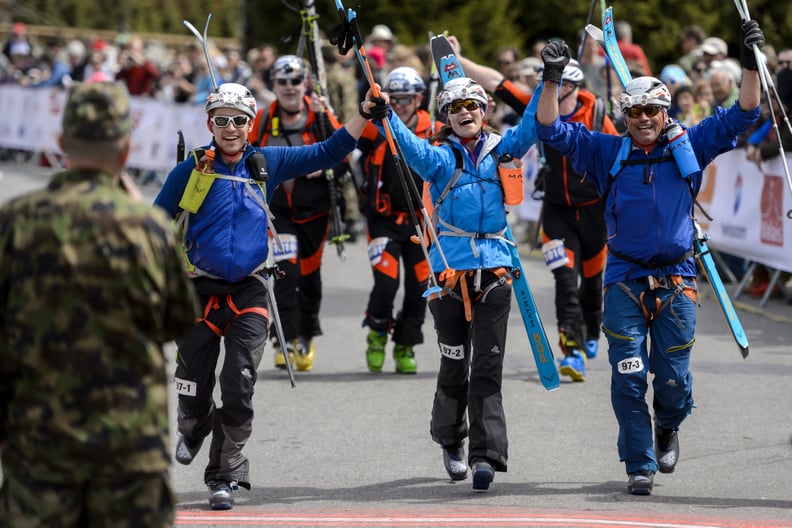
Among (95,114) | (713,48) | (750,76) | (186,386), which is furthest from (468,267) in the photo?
(713,48)

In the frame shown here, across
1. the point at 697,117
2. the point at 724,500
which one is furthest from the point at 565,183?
the point at 697,117

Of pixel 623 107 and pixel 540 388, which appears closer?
pixel 623 107

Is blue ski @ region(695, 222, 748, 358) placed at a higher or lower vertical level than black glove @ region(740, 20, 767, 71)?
Answer: lower

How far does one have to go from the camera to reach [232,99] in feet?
24.5

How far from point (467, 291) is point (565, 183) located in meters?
3.05

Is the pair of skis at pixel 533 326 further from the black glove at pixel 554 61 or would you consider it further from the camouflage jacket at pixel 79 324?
the camouflage jacket at pixel 79 324

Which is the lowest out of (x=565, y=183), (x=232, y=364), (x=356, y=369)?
(x=356, y=369)

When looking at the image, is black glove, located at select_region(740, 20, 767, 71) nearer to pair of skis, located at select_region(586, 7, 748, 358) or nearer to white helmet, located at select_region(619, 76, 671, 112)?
white helmet, located at select_region(619, 76, 671, 112)

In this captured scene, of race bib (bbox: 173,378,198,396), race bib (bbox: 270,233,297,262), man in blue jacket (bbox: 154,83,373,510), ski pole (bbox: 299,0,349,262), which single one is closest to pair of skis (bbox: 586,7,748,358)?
man in blue jacket (bbox: 154,83,373,510)

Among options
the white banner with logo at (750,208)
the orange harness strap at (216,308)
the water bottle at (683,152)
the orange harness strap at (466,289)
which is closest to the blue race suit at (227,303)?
the orange harness strap at (216,308)

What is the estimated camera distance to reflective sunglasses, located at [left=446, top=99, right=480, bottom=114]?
25.6 feet

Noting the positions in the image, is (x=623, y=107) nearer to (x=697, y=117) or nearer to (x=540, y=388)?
(x=540, y=388)

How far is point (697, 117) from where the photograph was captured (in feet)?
48.9

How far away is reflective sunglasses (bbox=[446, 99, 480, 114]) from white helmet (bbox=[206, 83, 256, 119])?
998mm
